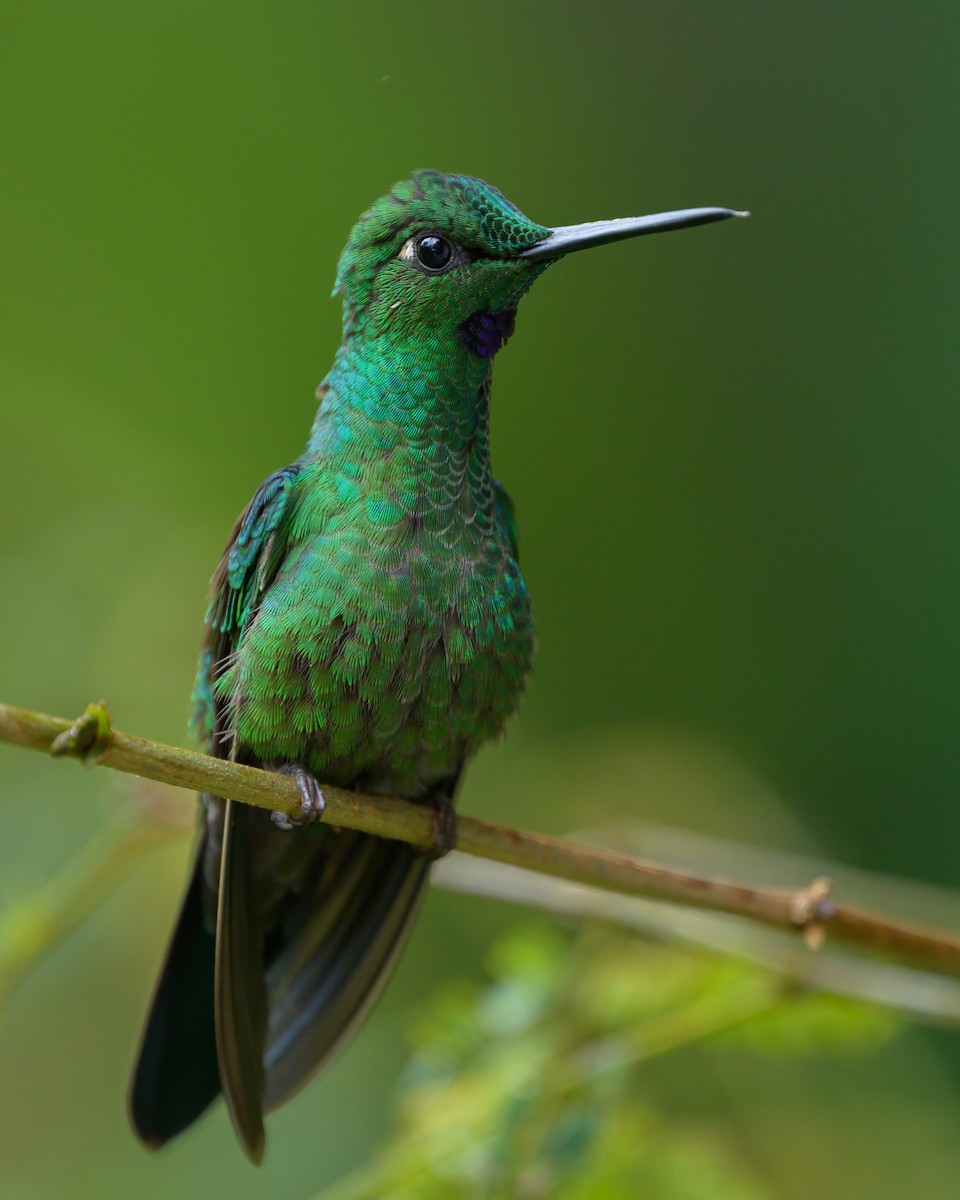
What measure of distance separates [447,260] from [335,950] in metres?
1.47

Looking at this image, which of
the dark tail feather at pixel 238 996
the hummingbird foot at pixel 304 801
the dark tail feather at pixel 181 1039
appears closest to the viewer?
the hummingbird foot at pixel 304 801

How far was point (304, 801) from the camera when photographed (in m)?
2.18

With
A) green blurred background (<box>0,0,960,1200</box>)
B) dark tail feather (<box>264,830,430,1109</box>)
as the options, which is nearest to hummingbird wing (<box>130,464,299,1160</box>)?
dark tail feather (<box>264,830,430,1109</box>)

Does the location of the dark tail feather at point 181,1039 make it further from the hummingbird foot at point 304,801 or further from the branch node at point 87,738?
the branch node at point 87,738

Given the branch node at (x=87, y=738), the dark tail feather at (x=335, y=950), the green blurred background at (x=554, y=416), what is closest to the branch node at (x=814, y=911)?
the dark tail feather at (x=335, y=950)

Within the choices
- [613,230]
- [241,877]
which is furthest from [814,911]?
[613,230]

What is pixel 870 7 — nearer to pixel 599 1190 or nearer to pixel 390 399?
pixel 390 399

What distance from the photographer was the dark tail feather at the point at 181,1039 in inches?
104

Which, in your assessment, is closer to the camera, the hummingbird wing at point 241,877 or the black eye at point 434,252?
the hummingbird wing at point 241,877

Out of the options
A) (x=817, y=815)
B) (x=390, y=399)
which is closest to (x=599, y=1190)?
(x=390, y=399)

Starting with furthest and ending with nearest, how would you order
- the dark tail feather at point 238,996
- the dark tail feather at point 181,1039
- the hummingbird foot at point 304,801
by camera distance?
the dark tail feather at point 181,1039, the dark tail feather at point 238,996, the hummingbird foot at point 304,801

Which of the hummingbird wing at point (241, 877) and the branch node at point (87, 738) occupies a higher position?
the branch node at point (87, 738)

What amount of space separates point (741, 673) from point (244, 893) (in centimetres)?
358

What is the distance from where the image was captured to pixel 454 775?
268 cm
